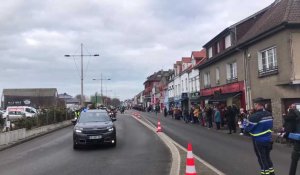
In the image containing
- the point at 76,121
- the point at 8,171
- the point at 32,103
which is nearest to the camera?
the point at 8,171

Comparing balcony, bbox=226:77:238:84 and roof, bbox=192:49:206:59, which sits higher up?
roof, bbox=192:49:206:59

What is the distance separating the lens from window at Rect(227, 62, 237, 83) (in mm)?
33500

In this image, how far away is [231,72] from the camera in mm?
34844

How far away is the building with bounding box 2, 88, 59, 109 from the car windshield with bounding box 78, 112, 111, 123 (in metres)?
78.9

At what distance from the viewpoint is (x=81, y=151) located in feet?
52.8

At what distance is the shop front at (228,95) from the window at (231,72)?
43 cm

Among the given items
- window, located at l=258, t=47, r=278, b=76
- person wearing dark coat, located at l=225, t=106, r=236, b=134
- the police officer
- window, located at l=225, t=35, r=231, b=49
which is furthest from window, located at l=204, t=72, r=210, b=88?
the police officer

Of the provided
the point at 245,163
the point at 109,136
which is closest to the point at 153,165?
the point at 245,163

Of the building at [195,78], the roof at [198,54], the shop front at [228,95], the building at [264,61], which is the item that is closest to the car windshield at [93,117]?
the building at [264,61]

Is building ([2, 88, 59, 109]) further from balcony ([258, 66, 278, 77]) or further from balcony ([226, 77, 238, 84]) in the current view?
balcony ([258, 66, 278, 77])

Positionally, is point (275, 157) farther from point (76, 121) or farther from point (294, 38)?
point (294, 38)

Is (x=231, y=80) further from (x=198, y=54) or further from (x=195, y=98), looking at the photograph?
(x=198, y=54)

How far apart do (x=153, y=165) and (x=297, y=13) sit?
16.3 m

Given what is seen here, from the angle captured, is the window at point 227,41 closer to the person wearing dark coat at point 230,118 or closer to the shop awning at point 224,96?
the shop awning at point 224,96
